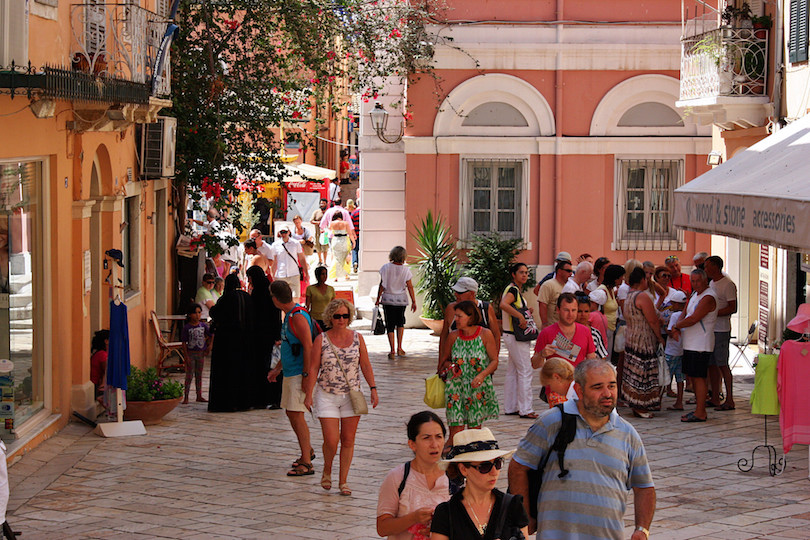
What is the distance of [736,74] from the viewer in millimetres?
16203

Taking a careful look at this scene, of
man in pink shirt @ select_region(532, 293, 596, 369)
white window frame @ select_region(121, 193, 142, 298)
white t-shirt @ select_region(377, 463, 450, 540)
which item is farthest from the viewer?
white window frame @ select_region(121, 193, 142, 298)

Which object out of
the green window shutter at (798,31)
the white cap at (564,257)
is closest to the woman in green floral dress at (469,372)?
the white cap at (564,257)

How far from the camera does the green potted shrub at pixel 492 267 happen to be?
19.3m

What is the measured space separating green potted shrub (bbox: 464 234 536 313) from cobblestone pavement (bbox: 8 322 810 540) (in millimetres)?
6290

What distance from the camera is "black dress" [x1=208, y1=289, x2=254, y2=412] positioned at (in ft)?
43.0

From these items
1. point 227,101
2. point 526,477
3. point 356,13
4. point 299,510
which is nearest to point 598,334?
point 299,510

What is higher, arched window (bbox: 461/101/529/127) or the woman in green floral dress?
arched window (bbox: 461/101/529/127)

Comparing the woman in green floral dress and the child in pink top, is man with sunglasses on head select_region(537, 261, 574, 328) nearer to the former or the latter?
the woman in green floral dress

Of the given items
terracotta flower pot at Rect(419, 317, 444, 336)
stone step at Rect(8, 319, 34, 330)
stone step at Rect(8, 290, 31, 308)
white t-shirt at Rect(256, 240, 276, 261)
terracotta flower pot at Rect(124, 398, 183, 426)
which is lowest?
terracotta flower pot at Rect(124, 398, 183, 426)

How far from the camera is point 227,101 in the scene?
16.8m

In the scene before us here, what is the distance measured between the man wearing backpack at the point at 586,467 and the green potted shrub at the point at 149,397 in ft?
24.3

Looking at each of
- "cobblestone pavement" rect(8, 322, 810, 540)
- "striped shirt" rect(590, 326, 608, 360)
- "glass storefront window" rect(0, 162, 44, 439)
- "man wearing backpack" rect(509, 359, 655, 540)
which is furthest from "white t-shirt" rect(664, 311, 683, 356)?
"man wearing backpack" rect(509, 359, 655, 540)

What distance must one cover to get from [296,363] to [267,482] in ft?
3.51

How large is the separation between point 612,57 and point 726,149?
312 centimetres
